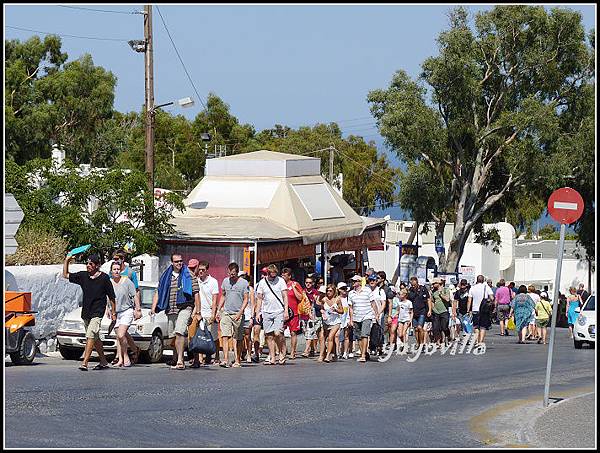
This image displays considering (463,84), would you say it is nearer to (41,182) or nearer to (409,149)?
(409,149)

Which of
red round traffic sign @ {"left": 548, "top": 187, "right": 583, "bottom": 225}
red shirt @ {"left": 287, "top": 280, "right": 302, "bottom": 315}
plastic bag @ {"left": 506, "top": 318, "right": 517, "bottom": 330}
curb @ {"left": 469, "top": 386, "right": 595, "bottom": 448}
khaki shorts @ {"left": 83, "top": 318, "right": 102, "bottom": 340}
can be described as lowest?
plastic bag @ {"left": 506, "top": 318, "right": 517, "bottom": 330}

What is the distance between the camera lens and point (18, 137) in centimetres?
5606

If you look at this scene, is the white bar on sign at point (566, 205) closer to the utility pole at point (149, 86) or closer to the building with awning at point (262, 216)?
the building with awning at point (262, 216)

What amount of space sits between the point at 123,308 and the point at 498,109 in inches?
1365

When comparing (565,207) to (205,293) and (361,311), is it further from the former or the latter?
(361,311)

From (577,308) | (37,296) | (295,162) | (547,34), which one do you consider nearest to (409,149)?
(547,34)

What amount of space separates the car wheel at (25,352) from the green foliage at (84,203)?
30.2 feet

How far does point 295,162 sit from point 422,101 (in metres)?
13.3

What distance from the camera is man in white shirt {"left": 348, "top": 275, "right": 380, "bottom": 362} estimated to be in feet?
71.9

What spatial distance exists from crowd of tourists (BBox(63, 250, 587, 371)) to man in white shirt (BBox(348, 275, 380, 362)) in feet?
0.06

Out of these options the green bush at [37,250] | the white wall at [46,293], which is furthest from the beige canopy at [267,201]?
the white wall at [46,293]

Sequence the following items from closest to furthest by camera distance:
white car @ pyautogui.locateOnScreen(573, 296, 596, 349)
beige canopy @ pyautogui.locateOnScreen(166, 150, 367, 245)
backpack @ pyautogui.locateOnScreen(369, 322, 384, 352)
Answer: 1. backpack @ pyautogui.locateOnScreen(369, 322, 384, 352)
2. white car @ pyautogui.locateOnScreen(573, 296, 596, 349)
3. beige canopy @ pyautogui.locateOnScreen(166, 150, 367, 245)

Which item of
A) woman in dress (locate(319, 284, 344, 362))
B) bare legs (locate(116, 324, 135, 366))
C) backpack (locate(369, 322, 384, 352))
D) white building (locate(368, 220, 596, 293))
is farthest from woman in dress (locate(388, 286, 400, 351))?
white building (locate(368, 220, 596, 293))

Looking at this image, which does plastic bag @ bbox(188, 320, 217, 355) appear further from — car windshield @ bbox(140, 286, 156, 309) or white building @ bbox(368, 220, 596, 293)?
white building @ bbox(368, 220, 596, 293)
